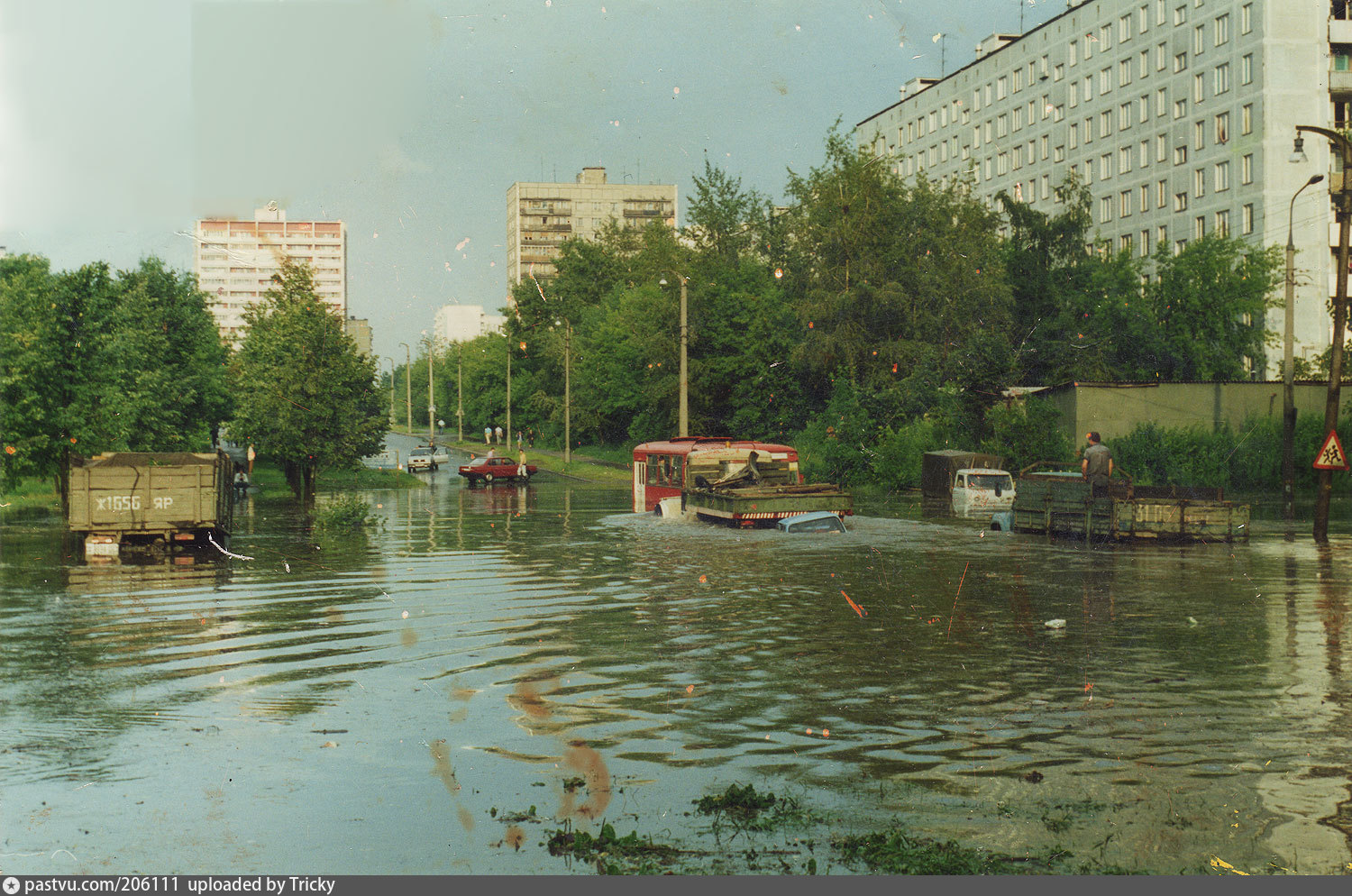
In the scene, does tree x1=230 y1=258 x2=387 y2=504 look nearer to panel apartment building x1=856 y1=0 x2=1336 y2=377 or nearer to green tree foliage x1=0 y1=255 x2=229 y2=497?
green tree foliage x1=0 y1=255 x2=229 y2=497

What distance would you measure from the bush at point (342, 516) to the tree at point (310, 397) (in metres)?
13.9

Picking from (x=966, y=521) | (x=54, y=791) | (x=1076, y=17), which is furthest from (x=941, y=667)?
(x=1076, y=17)

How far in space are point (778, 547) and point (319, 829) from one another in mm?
19081

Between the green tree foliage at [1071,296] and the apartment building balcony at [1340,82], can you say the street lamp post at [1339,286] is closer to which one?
the green tree foliage at [1071,296]

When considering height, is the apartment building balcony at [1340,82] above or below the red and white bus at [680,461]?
above

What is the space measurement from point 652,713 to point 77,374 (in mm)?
34936

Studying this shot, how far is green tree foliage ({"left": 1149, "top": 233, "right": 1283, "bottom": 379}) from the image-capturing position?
247ft

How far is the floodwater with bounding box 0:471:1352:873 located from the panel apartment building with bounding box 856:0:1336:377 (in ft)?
177

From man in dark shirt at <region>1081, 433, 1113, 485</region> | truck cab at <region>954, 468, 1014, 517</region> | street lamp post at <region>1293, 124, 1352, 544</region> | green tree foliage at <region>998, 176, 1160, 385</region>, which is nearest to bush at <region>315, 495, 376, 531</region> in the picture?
truck cab at <region>954, 468, 1014, 517</region>

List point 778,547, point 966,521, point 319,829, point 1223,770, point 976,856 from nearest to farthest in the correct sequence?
point 976,856 → point 319,829 → point 1223,770 → point 778,547 → point 966,521

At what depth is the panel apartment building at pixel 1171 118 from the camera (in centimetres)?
7906

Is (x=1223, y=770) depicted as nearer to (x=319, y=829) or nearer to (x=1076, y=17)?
(x=319, y=829)

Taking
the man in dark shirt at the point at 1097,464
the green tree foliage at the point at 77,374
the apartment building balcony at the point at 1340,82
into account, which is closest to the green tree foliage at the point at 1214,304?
the apartment building balcony at the point at 1340,82

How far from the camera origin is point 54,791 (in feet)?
23.8
